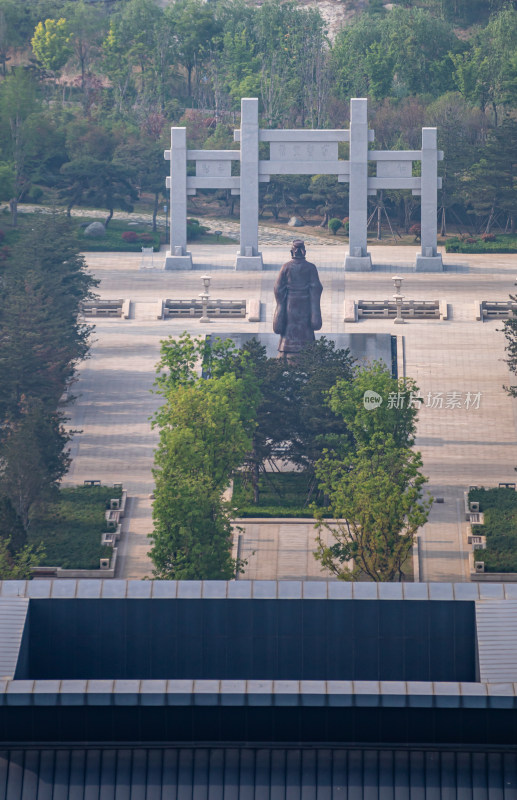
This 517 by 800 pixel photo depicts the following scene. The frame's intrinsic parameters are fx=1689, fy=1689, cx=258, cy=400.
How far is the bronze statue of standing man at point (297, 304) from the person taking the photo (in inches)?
2410

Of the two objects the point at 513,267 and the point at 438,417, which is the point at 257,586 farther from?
the point at 513,267

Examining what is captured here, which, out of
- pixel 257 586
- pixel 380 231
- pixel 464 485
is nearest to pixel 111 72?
pixel 380 231

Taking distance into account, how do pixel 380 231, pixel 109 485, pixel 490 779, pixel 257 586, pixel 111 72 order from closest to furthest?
pixel 490 779
pixel 257 586
pixel 109 485
pixel 380 231
pixel 111 72

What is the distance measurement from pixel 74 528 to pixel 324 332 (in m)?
20.3

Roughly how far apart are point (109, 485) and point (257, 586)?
25.2m

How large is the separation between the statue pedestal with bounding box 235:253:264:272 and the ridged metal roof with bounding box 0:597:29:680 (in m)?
48.4

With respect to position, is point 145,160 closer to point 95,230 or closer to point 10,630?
point 95,230

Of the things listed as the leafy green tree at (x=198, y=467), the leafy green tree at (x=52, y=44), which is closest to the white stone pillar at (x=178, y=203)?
the leafy green tree at (x=198, y=467)

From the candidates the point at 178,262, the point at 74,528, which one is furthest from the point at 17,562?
the point at 178,262

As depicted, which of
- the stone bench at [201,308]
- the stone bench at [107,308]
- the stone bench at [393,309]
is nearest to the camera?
the stone bench at [393,309]

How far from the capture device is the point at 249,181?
80125 millimetres

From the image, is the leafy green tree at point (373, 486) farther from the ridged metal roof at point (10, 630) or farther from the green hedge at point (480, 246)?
the green hedge at point (480, 246)

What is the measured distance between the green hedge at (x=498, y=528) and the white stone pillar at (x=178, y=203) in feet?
91.0

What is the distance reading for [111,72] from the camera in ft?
349
